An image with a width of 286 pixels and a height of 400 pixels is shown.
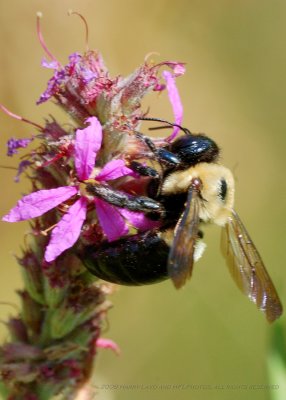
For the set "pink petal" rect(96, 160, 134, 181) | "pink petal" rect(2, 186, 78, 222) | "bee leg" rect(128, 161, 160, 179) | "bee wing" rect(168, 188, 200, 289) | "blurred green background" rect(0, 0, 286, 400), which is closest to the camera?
"bee wing" rect(168, 188, 200, 289)

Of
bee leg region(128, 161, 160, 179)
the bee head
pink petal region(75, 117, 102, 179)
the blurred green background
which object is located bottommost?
the blurred green background

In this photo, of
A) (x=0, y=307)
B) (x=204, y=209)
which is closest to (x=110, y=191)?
(x=204, y=209)

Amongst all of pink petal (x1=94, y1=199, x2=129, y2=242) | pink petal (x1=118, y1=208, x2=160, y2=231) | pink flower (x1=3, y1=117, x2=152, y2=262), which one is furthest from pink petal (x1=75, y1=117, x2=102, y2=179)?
pink petal (x1=118, y1=208, x2=160, y2=231)

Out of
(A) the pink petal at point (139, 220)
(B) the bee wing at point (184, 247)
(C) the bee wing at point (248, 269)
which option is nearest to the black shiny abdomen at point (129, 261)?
(A) the pink petal at point (139, 220)

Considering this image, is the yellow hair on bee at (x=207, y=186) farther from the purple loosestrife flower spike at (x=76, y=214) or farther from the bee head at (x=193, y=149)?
the purple loosestrife flower spike at (x=76, y=214)

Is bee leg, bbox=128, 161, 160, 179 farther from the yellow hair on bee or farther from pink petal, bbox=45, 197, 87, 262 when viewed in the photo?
pink petal, bbox=45, 197, 87, 262

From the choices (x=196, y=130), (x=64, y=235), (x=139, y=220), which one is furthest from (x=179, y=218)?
(x=196, y=130)

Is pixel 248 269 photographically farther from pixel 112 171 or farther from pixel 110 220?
pixel 112 171
